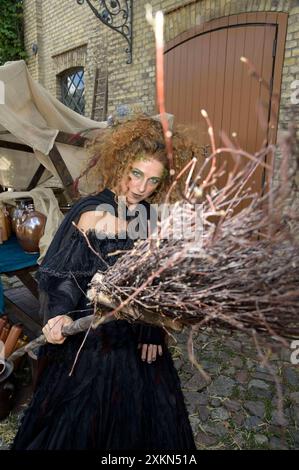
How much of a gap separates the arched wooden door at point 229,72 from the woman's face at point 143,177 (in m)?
2.36

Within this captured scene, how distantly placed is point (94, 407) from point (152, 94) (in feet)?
17.6

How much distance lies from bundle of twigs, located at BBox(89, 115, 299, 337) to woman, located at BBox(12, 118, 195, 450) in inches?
17.3

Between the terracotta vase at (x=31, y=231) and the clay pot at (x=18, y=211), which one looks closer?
the terracotta vase at (x=31, y=231)

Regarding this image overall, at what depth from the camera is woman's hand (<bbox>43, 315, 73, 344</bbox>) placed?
4.84 feet

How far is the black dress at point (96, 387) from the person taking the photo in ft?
4.95

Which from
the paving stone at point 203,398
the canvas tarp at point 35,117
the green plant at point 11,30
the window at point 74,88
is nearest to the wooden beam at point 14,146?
the canvas tarp at point 35,117

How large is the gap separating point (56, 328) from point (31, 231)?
1.92 m

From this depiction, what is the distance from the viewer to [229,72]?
15.0 ft

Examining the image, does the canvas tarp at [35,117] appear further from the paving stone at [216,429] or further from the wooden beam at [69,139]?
the paving stone at [216,429]

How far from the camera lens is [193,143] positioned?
2037 millimetres

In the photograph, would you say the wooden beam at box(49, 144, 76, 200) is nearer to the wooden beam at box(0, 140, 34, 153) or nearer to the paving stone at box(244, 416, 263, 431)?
the wooden beam at box(0, 140, 34, 153)
